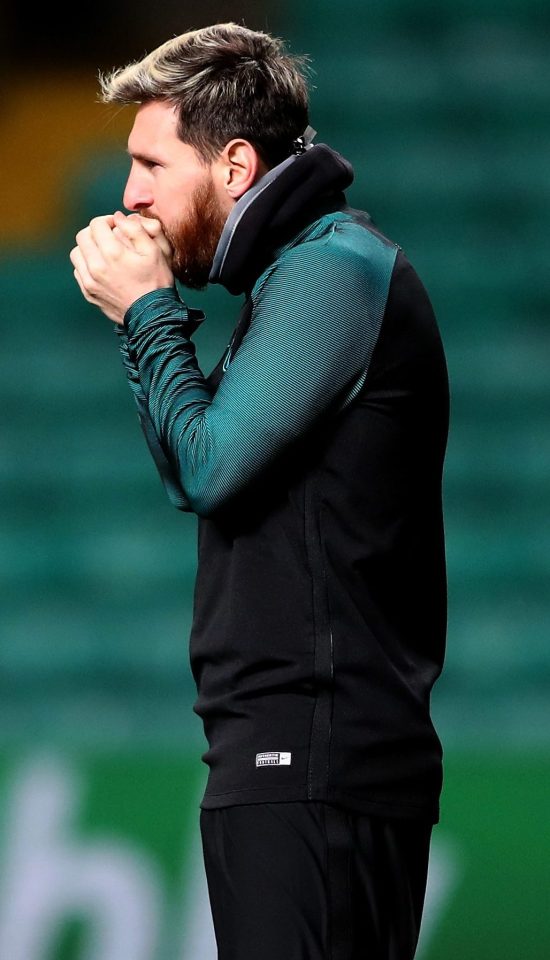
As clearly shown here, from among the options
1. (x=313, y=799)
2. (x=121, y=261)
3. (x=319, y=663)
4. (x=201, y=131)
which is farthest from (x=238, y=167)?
(x=313, y=799)

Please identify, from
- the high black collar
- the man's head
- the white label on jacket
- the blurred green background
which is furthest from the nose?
the blurred green background

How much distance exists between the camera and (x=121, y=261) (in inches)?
67.5

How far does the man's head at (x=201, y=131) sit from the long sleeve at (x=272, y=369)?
0.45 ft

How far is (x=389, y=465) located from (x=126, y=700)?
6.60ft

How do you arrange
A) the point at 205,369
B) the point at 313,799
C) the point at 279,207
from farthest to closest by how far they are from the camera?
1. the point at 205,369
2. the point at 279,207
3. the point at 313,799

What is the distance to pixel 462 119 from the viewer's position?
379 centimetres

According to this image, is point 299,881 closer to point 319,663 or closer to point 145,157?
point 319,663

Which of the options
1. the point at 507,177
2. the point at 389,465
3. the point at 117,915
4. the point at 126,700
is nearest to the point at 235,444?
the point at 389,465

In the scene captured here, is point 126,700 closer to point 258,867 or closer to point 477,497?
point 477,497

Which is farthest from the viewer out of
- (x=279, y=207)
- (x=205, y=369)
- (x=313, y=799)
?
(x=205, y=369)

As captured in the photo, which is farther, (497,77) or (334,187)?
(497,77)

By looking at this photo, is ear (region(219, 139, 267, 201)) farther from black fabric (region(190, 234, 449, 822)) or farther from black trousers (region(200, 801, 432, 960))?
black trousers (region(200, 801, 432, 960))

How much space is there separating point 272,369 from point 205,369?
209cm

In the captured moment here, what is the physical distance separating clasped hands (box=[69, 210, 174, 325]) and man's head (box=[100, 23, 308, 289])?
0.11 feet
